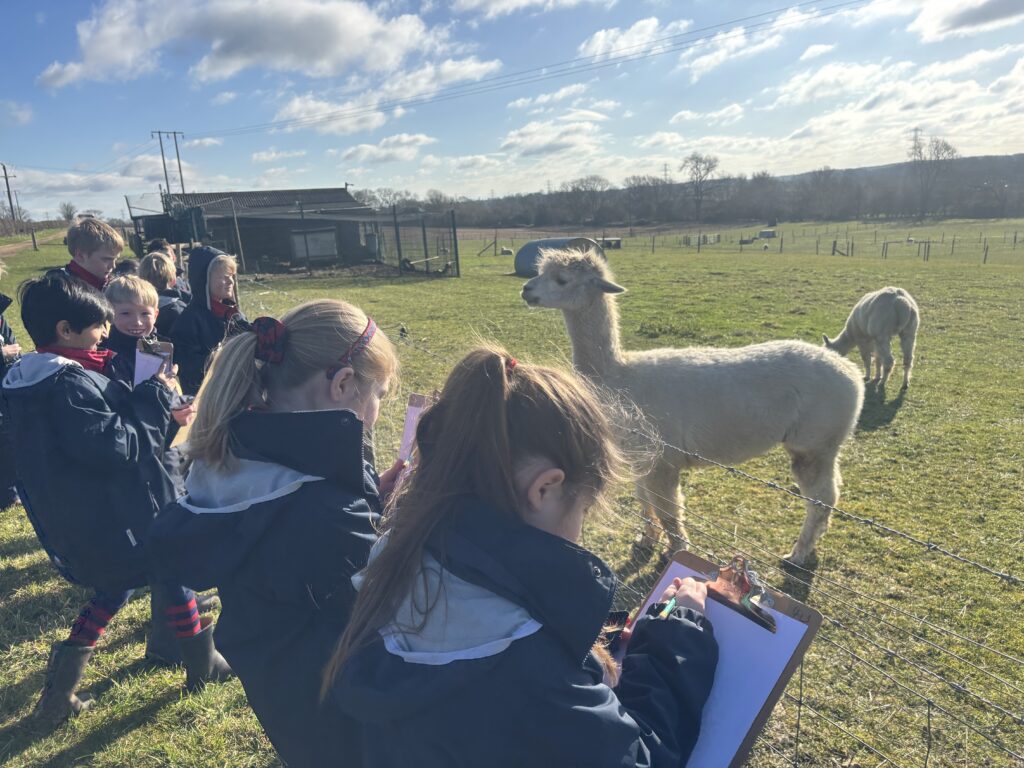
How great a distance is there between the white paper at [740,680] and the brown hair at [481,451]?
0.56 m

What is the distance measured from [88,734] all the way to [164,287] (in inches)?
155

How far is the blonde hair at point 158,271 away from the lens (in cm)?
557

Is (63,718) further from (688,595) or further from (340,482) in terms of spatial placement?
(688,595)

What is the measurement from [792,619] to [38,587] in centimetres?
469

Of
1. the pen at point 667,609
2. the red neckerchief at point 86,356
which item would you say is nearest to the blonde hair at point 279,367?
the pen at point 667,609

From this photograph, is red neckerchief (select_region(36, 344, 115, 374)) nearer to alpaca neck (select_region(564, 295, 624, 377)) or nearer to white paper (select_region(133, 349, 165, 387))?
white paper (select_region(133, 349, 165, 387))

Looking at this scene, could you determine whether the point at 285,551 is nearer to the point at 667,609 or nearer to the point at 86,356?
the point at 667,609

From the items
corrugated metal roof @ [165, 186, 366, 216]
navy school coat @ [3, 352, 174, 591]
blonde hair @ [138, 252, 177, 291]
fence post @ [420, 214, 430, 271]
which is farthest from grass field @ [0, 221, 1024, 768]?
corrugated metal roof @ [165, 186, 366, 216]

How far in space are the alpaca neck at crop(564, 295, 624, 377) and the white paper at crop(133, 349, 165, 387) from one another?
3.06m

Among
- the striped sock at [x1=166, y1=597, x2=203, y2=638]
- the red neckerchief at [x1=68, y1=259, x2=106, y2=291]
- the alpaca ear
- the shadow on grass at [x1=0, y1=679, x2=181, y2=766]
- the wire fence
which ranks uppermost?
the red neckerchief at [x1=68, y1=259, x2=106, y2=291]

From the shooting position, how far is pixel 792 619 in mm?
1453

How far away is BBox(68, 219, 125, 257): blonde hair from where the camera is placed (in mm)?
4383

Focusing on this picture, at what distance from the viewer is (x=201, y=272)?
182 inches

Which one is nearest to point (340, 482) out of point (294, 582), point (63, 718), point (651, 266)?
point (294, 582)
